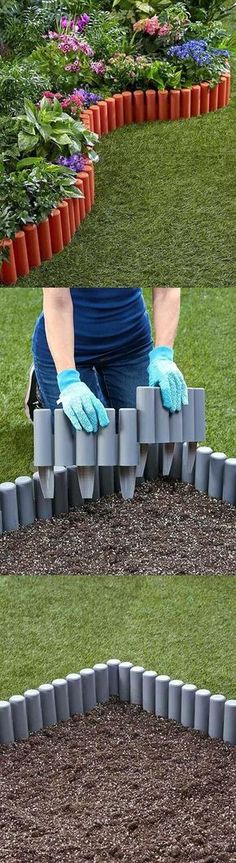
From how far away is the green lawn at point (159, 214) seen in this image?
12.1 ft

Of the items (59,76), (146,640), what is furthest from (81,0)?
(146,640)

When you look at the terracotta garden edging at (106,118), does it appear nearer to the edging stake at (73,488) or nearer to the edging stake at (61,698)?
the edging stake at (61,698)

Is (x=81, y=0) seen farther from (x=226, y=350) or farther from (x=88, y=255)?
(x=226, y=350)

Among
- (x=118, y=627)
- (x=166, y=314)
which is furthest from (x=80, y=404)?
(x=118, y=627)

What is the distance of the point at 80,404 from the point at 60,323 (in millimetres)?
120

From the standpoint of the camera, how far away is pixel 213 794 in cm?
305

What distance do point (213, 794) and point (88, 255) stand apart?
5.40 feet

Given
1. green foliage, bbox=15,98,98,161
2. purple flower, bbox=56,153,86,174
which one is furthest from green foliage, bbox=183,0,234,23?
purple flower, bbox=56,153,86,174

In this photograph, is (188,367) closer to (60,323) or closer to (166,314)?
(166,314)

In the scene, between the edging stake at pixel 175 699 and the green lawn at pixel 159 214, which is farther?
the green lawn at pixel 159 214

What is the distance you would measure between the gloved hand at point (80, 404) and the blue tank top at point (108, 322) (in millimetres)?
31

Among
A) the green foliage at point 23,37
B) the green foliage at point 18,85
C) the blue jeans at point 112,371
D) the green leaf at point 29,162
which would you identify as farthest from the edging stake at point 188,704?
the green foliage at point 23,37

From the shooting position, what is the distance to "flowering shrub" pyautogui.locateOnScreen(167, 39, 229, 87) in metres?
4.77

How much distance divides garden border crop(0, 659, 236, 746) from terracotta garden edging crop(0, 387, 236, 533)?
1.15 m
